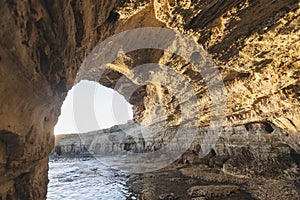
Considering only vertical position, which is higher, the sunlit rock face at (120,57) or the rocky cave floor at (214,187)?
the sunlit rock face at (120,57)

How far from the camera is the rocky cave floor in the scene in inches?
264

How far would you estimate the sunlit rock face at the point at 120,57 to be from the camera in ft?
8.17

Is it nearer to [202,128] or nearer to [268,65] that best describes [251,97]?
[268,65]

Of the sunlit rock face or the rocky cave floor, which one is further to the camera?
the rocky cave floor

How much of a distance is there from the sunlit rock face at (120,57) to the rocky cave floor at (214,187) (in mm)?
1443

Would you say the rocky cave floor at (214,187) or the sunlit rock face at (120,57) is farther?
the rocky cave floor at (214,187)

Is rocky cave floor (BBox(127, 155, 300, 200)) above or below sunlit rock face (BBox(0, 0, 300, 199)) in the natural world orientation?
below

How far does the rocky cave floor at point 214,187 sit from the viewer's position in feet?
22.0

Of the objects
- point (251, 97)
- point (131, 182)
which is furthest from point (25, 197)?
point (251, 97)

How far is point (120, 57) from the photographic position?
33.2ft

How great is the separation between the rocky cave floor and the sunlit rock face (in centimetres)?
144

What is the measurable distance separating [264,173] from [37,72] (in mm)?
9411

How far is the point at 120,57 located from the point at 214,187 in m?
7.02

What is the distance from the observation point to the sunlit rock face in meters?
2.49
